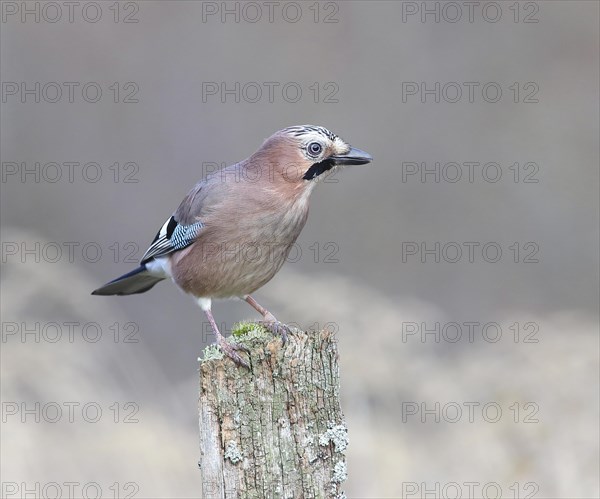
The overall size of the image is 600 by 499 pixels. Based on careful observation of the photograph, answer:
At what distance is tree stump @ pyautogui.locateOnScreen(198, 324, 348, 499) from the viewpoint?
14.5 feet

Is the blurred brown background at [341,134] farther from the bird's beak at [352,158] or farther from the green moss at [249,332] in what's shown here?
the green moss at [249,332]

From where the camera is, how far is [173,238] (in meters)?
7.14

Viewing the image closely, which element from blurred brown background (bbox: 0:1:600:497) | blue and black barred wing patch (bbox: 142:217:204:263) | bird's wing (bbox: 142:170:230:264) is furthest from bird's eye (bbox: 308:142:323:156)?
blurred brown background (bbox: 0:1:600:497)

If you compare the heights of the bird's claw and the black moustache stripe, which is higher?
the black moustache stripe

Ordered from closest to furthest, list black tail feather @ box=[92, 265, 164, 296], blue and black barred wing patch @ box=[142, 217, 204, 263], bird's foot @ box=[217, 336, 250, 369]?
bird's foot @ box=[217, 336, 250, 369]
blue and black barred wing patch @ box=[142, 217, 204, 263]
black tail feather @ box=[92, 265, 164, 296]

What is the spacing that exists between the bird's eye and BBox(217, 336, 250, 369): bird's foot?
1869mm

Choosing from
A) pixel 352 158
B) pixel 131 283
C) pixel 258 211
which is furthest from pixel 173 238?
pixel 352 158

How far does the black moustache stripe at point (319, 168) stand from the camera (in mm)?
6380

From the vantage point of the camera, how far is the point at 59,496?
24.1ft

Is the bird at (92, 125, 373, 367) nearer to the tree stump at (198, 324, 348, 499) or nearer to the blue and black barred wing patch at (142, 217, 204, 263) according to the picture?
the blue and black barred wing patch at (142, 217, 204, 263)

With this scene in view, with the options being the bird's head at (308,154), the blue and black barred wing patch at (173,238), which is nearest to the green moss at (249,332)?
the bird's head at (308,154)

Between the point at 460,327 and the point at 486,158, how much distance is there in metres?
3.39

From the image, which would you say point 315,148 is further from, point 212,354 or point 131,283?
point 131,283

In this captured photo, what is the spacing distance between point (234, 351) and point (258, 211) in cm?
188
